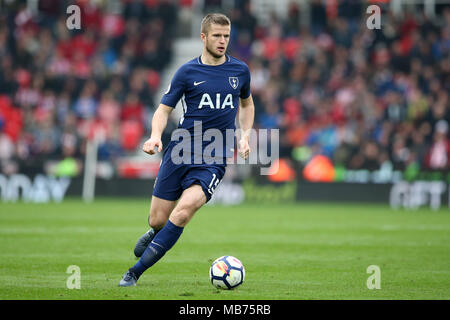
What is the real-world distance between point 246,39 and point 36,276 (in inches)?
719

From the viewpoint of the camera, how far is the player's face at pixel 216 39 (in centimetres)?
804

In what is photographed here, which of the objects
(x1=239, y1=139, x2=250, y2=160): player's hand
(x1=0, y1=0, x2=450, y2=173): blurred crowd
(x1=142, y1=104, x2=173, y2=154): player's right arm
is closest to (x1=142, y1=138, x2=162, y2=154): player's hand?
(x1=142, y1=104, x2=173, y2=154): player's right arm

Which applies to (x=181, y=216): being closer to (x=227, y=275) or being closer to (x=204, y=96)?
(x=227, y=275)

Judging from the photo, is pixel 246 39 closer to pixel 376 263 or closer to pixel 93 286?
pixel 376 263

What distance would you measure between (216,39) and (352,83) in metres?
16.2

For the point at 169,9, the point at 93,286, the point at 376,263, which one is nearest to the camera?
the point at 93,286

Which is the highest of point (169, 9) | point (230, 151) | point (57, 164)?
point (169, 9)

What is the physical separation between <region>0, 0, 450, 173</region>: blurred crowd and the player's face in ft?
42.6

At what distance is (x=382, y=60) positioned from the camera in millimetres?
24156

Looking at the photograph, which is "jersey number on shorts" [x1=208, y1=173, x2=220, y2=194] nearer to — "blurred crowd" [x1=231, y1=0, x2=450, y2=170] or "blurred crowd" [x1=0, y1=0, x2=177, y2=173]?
"blurred crowd" [x1=231, y1=0, x2=450, y2=170]

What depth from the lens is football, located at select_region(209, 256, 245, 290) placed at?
Answer: 775 centimetres

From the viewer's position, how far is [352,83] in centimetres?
2381
